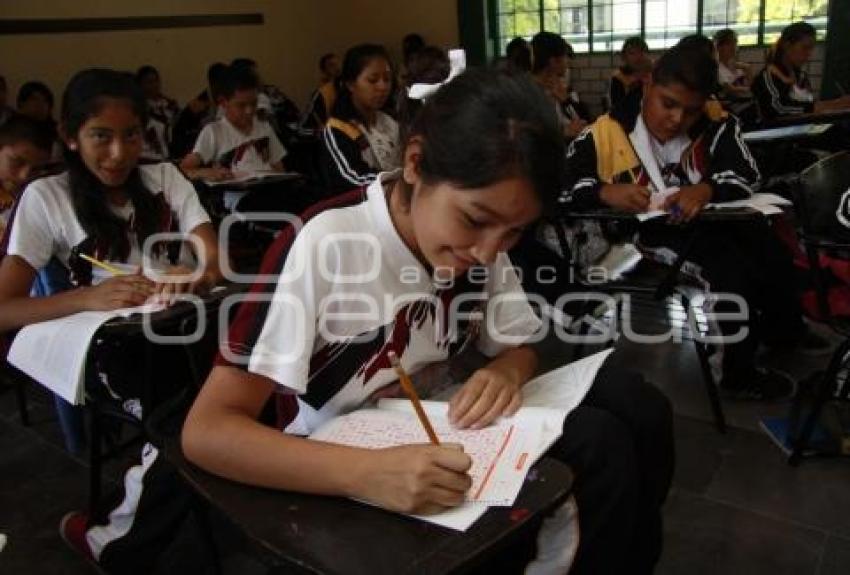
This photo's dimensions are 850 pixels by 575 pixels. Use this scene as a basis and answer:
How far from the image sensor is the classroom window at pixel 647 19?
6789 millimetres

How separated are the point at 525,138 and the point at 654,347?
2158 mm

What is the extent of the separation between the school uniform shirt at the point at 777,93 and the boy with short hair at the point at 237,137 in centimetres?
347

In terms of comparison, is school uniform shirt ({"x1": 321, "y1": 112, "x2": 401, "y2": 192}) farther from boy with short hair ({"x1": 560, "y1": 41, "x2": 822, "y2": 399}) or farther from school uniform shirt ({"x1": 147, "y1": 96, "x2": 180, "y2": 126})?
school uniform shirt ({"x1": 147, "y1": 96, "x2": 180, "y2": 126})

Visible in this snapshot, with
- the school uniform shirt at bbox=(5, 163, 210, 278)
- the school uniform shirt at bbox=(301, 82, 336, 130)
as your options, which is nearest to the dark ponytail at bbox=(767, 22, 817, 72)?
the school uniform shirt at bbox=(301, 82, 336, 130)

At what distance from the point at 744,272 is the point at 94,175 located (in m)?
1.91

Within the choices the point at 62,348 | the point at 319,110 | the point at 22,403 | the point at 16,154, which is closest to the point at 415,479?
the point at 62,348

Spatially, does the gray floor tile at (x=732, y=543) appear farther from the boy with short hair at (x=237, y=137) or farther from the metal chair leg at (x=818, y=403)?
the boy with short hair at (x=237, y=137)

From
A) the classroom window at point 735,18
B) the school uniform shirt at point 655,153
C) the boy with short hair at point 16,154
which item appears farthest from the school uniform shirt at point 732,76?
the boy with short hair at point 16,154

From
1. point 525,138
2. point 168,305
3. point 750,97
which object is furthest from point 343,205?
point 750,97

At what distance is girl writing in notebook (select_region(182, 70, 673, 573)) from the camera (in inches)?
32.5

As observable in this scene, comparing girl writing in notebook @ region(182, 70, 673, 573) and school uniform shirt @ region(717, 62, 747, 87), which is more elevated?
girl writing in notebook @ region(182, 70, 673, 573)

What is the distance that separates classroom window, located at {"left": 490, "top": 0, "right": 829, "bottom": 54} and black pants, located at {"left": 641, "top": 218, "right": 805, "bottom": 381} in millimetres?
5047

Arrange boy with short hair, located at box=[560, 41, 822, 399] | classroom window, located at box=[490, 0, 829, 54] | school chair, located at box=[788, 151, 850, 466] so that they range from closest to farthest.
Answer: school chair, located at box=[788, 151, 850, 466], boy with short hair, located at box=[560, 41, 822, 399], classroom window, located at box=[490, 0, 829, 54]

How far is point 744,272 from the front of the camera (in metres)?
2.35
